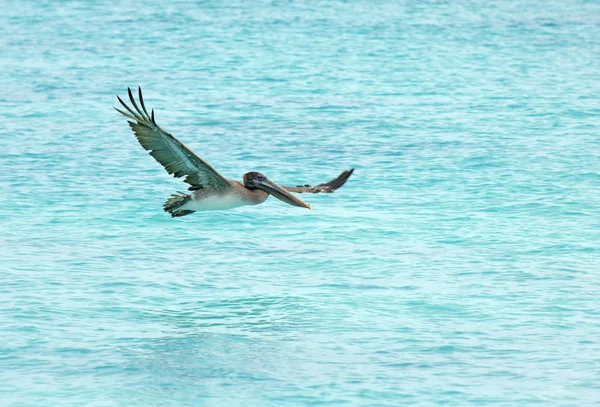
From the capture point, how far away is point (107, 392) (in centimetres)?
1284

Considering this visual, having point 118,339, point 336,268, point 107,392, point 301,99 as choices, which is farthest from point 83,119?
point 107,392

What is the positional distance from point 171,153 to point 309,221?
7148mm

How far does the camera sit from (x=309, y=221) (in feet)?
65.7

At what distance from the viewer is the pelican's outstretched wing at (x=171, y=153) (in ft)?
40.6

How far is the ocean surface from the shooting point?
1359 cm

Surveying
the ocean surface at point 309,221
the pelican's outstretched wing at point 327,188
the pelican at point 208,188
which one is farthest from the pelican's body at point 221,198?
the ocean surface at point 309,221

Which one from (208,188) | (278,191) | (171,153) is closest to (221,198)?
(208,188)

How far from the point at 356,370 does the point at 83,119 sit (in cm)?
1433

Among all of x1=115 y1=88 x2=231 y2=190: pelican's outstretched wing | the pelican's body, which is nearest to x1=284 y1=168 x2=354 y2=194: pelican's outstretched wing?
the pelican's body

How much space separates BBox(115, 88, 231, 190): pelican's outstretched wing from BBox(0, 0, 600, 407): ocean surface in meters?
2.06

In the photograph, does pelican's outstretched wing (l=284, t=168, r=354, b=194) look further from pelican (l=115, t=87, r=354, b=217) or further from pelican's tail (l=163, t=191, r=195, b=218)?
pelican's tail (l=163, t=191, r=195, b=218)

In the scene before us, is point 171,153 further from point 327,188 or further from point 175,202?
point 327,188

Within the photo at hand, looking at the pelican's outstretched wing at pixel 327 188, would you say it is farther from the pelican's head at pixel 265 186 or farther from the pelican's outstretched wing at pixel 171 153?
the pelican's outstretched wing at pixel 171 153

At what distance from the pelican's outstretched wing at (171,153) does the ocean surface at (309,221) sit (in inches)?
81.0
